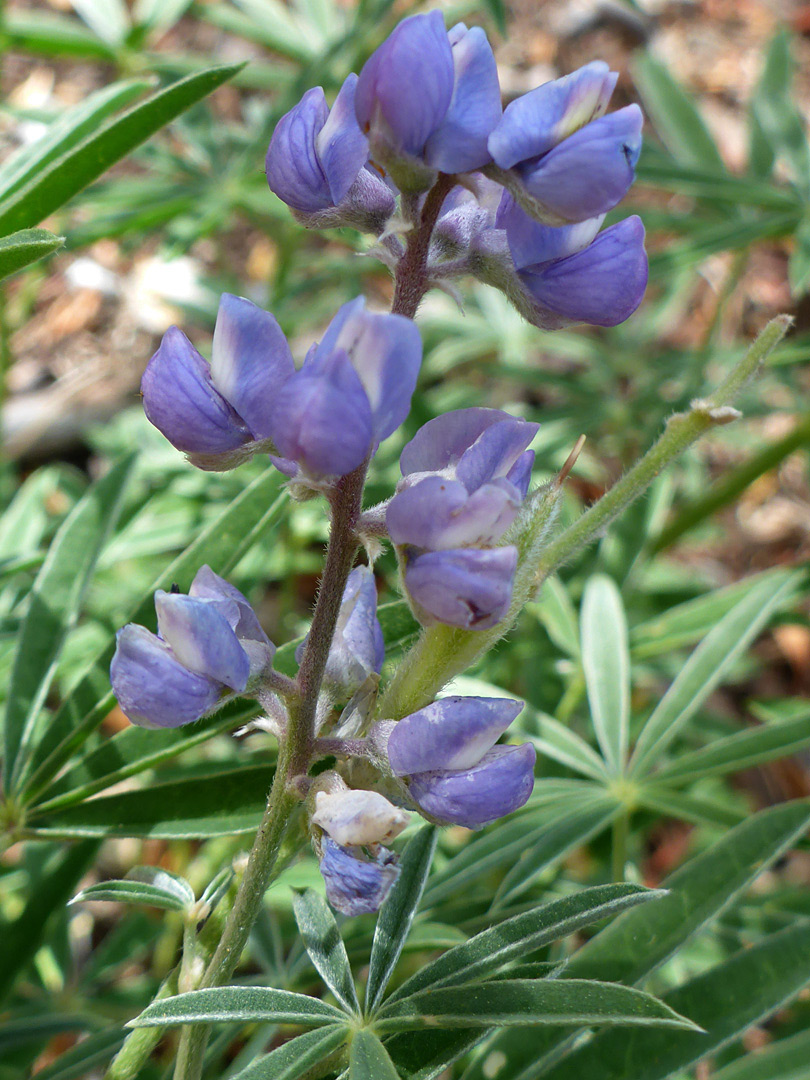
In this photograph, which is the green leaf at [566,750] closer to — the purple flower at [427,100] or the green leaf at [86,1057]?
the green leaf at [86,1057]

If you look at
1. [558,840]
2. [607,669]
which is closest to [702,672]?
[607,669]

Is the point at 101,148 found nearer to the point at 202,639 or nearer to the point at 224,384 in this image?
the point at 224,384

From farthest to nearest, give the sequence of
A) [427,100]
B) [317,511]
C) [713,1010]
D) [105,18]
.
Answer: [105,18] < [317,511] < [713,1010] < [427,100]

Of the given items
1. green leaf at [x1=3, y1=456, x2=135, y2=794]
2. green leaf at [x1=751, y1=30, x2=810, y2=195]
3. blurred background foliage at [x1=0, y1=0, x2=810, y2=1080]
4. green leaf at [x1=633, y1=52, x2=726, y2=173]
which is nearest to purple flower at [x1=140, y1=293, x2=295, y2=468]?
blurred background foliage at [x1=0, y1=0, x2=810, y2=1080]

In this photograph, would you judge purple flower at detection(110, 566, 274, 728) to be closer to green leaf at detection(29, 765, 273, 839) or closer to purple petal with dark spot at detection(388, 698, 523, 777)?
purple petal with dark spot at detection(388, 698, 523, 777)

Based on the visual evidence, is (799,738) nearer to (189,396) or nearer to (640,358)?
(189,396)

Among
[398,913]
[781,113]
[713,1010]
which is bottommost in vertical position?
[713,1010]
